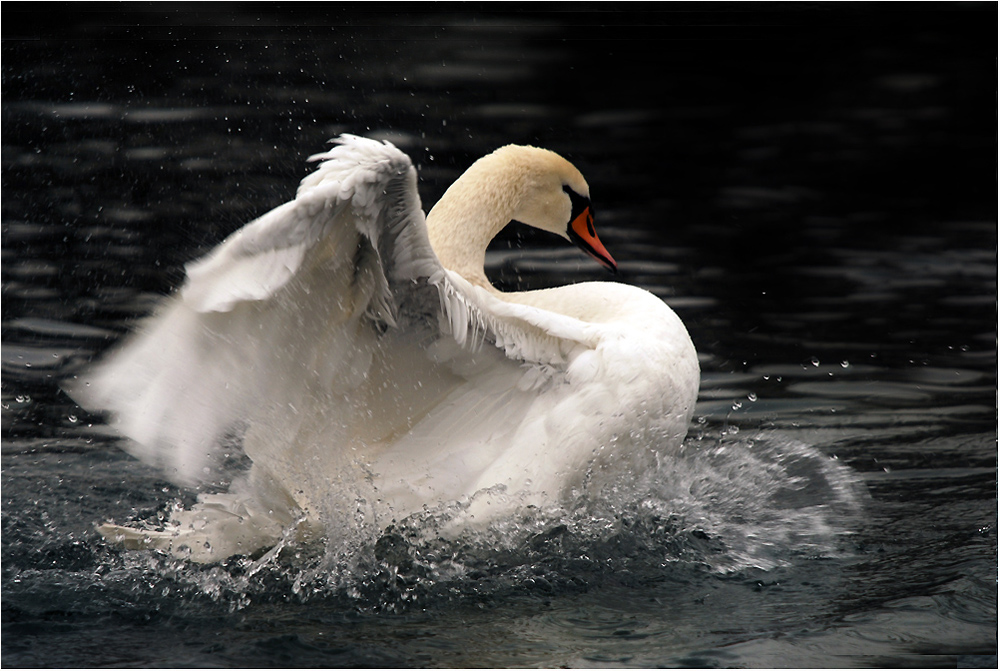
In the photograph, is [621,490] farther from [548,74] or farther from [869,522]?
[548,74]

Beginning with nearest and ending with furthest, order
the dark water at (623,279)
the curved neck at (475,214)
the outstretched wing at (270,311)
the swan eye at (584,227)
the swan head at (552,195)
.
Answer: the outstretched wing at (270,311), the dark water at (623,279), the curved neck at (475,214), the swan head at (552,195), the swan eye at (584,227)

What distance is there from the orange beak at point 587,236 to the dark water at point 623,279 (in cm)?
91

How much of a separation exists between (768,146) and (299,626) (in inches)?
283

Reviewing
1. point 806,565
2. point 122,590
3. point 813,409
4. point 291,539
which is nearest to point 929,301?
point 813,409

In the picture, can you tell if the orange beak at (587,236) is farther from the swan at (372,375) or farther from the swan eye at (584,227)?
the swan at (372,375)

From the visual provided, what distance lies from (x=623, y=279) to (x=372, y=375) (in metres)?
3.62

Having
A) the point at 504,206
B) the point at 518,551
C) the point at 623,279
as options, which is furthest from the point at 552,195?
the point at 623,279

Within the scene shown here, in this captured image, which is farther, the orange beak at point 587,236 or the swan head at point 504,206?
the orange beak at point 587,236

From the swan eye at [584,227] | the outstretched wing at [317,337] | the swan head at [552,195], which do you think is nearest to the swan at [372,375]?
the outstretched wing at [317,337]

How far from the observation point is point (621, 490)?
4.11m

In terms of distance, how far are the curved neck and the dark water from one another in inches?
38.0

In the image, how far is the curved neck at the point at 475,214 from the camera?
4.43 meters

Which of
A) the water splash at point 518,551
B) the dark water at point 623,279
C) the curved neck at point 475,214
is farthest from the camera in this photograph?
the curved neck at point 475,214

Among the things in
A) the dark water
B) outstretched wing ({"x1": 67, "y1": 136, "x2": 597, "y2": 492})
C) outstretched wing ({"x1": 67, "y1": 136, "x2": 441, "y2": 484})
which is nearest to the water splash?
the dark water
